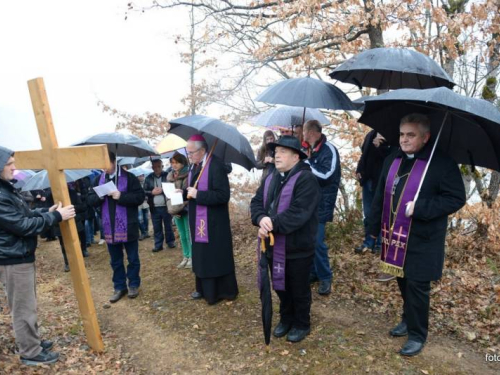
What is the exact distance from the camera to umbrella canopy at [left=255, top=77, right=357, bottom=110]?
3990mm

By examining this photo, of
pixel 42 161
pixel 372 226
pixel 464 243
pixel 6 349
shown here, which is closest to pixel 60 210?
pixel 42 161

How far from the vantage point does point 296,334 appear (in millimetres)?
3729

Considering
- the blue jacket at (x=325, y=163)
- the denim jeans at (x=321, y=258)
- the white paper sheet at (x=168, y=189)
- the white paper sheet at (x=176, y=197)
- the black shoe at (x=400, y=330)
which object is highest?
the blue jacket at (x=325, y=163)

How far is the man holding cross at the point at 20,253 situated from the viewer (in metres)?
3.14

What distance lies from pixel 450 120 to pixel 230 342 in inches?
127

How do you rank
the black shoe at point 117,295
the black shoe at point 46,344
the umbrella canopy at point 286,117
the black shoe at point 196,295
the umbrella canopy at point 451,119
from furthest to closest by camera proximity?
the umbrella canopy at point 286,117, the black shoe at point 117,295, the black shoe at point 196,295, the black shoe at point 46,344, the umbrella canopy at point 451,119

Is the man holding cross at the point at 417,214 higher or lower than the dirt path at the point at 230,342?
higher

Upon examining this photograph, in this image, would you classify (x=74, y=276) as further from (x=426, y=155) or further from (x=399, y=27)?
(x=399, y=27)

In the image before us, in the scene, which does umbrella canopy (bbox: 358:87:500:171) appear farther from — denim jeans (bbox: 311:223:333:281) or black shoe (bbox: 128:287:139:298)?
black shoe (bbox: 128:287:139:298)

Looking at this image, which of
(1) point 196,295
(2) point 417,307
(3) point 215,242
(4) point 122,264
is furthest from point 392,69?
(4) point 122,264

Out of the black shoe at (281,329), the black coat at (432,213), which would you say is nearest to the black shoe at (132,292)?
the black shoe at (281,329)

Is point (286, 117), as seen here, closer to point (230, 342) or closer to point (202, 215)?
point (202, 215)

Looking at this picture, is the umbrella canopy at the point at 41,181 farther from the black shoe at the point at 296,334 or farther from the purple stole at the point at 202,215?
the black shoe at the point at 296,334

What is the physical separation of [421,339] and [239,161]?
119 inches
